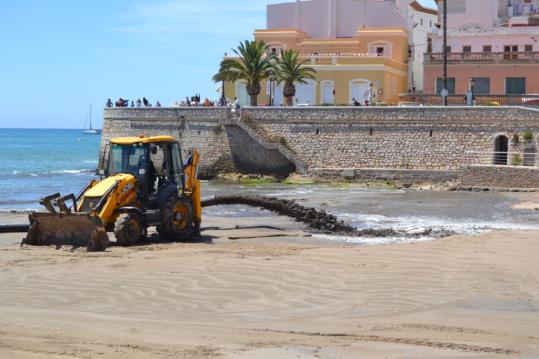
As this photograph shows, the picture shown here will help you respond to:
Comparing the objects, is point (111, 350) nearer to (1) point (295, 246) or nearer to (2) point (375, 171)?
(1) point (295, 246)

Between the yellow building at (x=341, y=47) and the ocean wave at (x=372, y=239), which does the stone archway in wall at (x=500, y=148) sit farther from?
the ocean wave at (x=372, y=239)

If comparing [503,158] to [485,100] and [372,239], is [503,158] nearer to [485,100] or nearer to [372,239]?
[485,100]

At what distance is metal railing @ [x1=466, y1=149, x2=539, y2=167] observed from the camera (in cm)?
3485

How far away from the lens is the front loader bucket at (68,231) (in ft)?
48.9

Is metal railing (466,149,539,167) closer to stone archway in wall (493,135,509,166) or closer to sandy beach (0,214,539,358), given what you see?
stone archway in wall (493,135,509,166)

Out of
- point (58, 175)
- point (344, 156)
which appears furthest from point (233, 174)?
point (58, 175)

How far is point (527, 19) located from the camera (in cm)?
4919

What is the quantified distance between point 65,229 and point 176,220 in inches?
94.0

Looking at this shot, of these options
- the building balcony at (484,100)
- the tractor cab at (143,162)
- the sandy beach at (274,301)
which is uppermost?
the building balcony at (484,100)

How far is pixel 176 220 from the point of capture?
17.0 m

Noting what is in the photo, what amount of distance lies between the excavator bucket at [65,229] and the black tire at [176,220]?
1.72 meters

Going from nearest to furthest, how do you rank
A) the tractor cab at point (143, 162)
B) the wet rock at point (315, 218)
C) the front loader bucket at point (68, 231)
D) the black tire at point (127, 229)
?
the front loader bucket at point (68, 231)
the black tire at point (127, 229)
the tractor cab at point (143, 162)
the wet rock at point (315, 218)

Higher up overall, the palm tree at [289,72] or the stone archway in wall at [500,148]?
the palm tree at [289,72]

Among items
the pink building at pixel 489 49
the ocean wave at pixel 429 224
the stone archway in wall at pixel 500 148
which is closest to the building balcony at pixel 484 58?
the pink building at pixel 489 49
